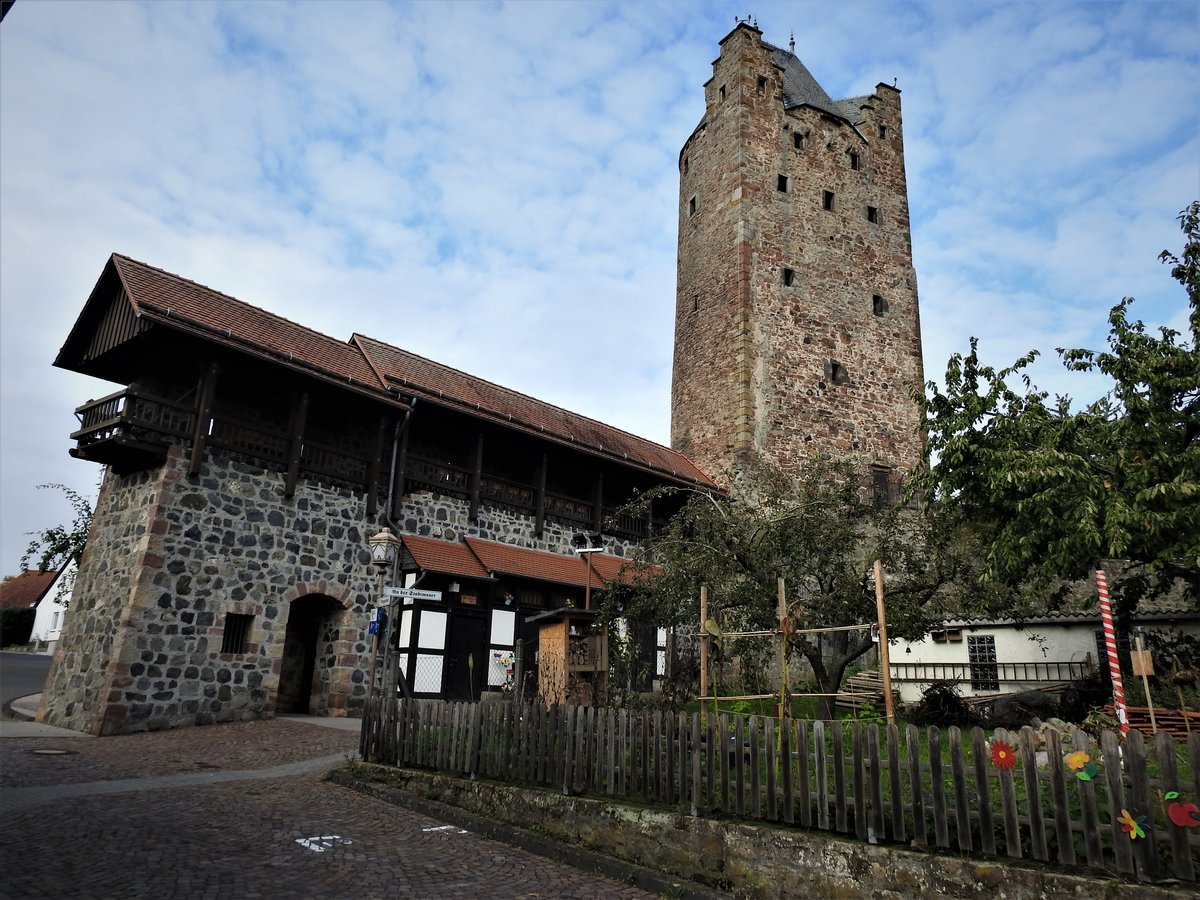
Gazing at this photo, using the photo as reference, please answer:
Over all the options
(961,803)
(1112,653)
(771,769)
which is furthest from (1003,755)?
(1112,653)

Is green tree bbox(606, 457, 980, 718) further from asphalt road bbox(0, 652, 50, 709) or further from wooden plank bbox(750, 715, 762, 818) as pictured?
asphalt road bbox(0, 652, 50, 709)

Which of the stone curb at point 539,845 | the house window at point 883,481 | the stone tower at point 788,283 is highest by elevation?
the stone tower at point 788,283

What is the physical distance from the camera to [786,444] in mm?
24781

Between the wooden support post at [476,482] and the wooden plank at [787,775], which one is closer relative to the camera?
the wooden plank at [787,775]

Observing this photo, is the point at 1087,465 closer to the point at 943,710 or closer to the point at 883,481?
the point at 943,710

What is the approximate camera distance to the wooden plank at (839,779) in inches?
235

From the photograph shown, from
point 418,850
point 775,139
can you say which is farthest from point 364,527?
point 775,139

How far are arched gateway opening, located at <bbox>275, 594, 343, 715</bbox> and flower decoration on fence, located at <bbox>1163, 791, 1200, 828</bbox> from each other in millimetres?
13860

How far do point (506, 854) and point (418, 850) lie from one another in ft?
2.52

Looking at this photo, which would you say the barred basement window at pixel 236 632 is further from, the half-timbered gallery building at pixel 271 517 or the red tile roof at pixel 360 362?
the red tile roof at pixel 360 362

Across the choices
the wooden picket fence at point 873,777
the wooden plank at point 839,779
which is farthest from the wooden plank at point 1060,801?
the wooden plank at point 839,779

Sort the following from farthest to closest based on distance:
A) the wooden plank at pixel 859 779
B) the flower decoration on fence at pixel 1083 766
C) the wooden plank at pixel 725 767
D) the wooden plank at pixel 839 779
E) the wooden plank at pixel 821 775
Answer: the wooden plank at pixel 725 767 → the wooden plank at pixel 821 775 → the wooden plank at pixel 839 779 → the wooden plank at pixel 859 779 → the flower decoration on fence at pixel 1083 766

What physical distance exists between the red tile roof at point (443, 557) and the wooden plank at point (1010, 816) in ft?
38.8

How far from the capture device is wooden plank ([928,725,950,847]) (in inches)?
215
